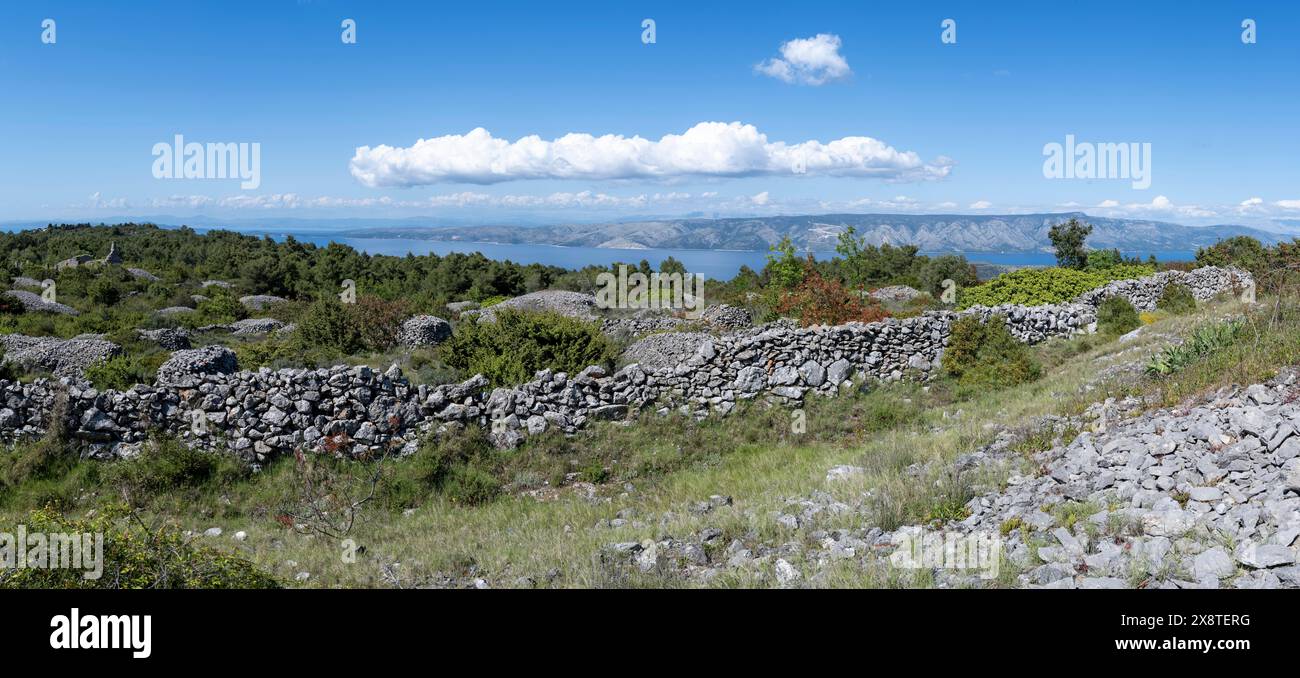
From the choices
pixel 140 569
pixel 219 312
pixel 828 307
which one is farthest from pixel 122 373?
pixel 828 307

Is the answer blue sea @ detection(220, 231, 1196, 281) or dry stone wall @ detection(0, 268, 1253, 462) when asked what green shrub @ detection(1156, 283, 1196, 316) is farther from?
blue sea @ detection(220, 231, 1196, 281)

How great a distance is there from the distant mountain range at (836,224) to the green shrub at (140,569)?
103131 mm

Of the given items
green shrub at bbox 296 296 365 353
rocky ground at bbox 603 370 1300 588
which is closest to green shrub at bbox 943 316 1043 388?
rocky ground at bbox 603 370 1300 588

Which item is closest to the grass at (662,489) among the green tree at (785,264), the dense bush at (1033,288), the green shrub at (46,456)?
the green shrub at (46,456)

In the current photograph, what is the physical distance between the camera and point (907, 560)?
16.8ft

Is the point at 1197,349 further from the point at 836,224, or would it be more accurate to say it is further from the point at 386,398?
the point at 836,224

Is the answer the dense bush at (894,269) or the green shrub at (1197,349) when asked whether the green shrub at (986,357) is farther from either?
the dense bush at (894,269)

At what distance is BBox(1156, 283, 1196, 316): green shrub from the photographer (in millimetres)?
18812

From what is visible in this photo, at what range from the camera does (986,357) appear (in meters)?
13.7

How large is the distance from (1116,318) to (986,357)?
6663mm
